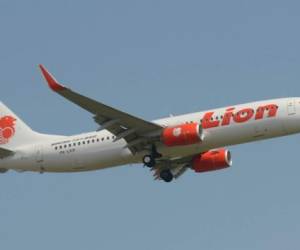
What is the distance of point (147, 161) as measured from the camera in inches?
2554

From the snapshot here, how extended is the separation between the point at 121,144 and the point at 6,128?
35.2 ft

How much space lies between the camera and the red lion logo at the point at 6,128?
71.1m

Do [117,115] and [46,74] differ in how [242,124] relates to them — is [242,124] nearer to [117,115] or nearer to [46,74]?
[117,115]

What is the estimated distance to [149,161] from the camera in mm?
64750

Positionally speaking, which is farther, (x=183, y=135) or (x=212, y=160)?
(x=212, y=160)

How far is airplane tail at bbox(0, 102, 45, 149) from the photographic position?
7012 centimetres

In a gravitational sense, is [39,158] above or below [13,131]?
below

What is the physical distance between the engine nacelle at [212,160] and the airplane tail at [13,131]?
11.7 metres

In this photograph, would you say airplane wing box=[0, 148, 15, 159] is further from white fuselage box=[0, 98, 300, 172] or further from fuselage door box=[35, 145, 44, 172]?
fuselage door box=[35, 145, 44, 172]

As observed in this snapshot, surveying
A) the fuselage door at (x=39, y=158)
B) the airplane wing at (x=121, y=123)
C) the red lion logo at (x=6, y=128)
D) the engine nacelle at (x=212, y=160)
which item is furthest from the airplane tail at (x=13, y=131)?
the engine nacelle at (x=212, y=160)

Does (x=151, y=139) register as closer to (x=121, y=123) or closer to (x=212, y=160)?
(x=121, y=123)

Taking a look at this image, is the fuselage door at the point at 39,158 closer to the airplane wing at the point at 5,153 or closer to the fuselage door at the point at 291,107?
the airplane wing at the point at 5,153

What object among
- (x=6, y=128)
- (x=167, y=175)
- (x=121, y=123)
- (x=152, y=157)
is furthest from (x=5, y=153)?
(x=167, y=175)

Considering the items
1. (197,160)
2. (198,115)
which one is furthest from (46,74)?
(197,160)
